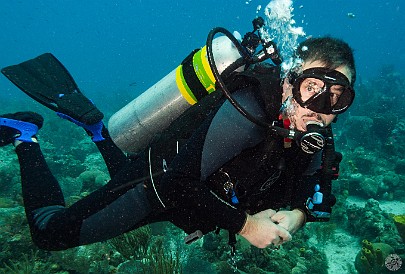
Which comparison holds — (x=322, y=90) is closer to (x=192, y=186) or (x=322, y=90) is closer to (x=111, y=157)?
(x=192, y=186)

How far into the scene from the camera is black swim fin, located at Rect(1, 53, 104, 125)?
432 cm

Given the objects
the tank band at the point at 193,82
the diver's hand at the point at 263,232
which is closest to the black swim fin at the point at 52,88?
the tank band at the point at 193,82

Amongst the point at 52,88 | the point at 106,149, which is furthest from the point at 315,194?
the point at 52,88

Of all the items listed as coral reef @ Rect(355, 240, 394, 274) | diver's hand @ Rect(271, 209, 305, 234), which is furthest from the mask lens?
coral reef @ Rect(355, 240, 394, 274)

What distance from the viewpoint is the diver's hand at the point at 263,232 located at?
229 cm

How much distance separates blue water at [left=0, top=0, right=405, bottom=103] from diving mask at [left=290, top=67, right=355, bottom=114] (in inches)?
4637

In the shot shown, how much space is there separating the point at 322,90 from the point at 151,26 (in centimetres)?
19892

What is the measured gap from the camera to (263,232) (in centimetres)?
230

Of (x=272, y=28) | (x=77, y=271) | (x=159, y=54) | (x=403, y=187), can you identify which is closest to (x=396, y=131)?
(x=403, y=187)

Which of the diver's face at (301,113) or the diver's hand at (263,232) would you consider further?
the diver's face at (301,113)

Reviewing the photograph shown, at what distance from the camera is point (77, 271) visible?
432 centimetres

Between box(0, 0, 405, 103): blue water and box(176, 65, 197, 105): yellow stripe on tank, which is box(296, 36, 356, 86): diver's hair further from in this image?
box(0, 0, 405, 103): blue water

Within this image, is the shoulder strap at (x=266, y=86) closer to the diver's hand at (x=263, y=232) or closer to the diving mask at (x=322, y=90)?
the diving mask at (x=322, y=90)

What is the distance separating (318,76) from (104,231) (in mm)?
2691
